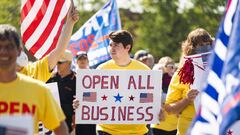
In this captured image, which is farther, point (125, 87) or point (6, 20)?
Result: point (6, 20)

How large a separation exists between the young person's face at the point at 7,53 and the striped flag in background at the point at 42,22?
11.1 feet

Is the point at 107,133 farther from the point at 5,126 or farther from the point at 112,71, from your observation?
the point at 5,126

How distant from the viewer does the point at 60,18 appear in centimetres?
909

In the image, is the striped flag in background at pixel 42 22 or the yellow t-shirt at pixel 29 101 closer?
the yellow t-shirt at pixel 29 101

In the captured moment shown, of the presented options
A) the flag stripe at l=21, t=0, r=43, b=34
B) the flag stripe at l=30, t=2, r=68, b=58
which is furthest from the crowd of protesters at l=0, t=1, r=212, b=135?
the flag stripe at l=21, t=0, r=43, b=34

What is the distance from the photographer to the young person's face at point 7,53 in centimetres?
541

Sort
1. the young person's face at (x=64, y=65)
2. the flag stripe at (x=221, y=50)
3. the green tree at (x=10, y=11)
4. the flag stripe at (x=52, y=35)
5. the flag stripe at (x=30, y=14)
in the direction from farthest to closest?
1. the green tree at (x=10, y=11)
2. the young person's face at (x=64, y=65)
3. the flag stripe at (x=30, y=14)
4. the flag stripe at (x=52, y=35)
5. the flag stripe at (x=221, y=50)

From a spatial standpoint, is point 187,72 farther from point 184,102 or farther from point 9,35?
point 9,35

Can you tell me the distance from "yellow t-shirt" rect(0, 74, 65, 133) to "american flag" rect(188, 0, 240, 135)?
1.01 meters

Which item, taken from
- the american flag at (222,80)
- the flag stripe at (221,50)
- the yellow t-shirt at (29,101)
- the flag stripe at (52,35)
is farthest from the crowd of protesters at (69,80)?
the flag stripe at (221,50)

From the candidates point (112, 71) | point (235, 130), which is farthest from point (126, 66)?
point (235, 130)

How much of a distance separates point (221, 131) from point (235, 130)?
3087mm

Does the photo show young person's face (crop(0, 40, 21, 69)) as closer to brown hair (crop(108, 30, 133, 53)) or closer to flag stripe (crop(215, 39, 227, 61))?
flag stripe (crop(215, 39, 227, 61))

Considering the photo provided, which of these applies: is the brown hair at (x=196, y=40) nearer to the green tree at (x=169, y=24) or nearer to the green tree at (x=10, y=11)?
the green tree at (x=10, y=11)
